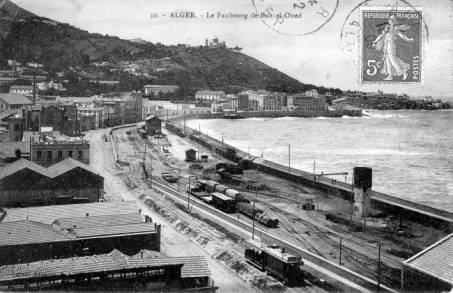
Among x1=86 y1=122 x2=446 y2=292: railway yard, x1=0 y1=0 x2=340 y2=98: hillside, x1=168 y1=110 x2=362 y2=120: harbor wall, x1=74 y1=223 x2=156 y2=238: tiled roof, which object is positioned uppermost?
x1=0 y1=0 x2=340 y2=98: hillside

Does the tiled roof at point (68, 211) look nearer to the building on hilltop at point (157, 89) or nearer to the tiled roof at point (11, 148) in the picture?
the tiled roof at point (11, 148)

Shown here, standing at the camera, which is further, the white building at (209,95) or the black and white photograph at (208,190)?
the white building at (209,95)

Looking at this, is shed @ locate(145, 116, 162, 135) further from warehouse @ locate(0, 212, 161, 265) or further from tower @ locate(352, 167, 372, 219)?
warehouse @ locate(0, 212, 161, 265)

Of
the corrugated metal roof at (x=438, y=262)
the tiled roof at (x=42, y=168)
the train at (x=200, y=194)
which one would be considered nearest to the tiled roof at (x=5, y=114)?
the tiled roof at (x=42, y=168)

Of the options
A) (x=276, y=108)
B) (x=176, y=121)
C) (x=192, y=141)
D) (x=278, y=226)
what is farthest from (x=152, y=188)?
(x=276, y=108)

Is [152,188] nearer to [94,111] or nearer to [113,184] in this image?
[113,184]

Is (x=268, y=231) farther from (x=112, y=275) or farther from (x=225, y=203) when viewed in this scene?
(x=112, y=275)

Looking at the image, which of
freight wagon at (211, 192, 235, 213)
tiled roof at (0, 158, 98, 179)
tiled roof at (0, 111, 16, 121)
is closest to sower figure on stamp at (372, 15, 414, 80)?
freight wagon at (211, 192, 235, 213)
